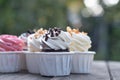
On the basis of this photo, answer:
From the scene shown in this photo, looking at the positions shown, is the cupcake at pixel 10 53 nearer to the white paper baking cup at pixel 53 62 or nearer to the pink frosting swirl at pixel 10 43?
the pink frosting swirl at pixel 10 43

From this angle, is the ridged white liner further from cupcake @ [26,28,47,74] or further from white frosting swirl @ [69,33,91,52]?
white frosting swirl @ [69,33,91,52]

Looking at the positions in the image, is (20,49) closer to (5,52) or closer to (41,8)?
(5,52)

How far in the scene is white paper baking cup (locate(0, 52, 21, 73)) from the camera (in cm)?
176

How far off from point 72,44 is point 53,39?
12cm

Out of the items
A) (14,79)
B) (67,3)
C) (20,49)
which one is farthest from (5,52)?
(67,3)

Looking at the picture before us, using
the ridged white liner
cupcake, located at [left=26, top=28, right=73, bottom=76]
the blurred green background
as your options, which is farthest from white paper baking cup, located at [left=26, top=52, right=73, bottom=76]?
the blurred green background

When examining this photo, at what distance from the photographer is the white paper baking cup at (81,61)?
1.74 m

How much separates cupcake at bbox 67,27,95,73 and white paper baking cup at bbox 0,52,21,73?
0.21 m

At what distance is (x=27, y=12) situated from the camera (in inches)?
224

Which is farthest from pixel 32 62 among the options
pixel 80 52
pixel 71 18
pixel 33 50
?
pixel 71 18

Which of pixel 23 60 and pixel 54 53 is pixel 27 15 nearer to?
pixel 23 60

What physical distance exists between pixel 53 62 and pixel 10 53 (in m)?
0.21

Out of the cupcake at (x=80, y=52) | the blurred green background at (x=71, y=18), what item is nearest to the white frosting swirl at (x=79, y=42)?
the cupcake at (x=80, y=52)

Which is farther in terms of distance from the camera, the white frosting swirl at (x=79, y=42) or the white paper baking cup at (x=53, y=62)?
the white frosting swirl at (x=79, y=42)
